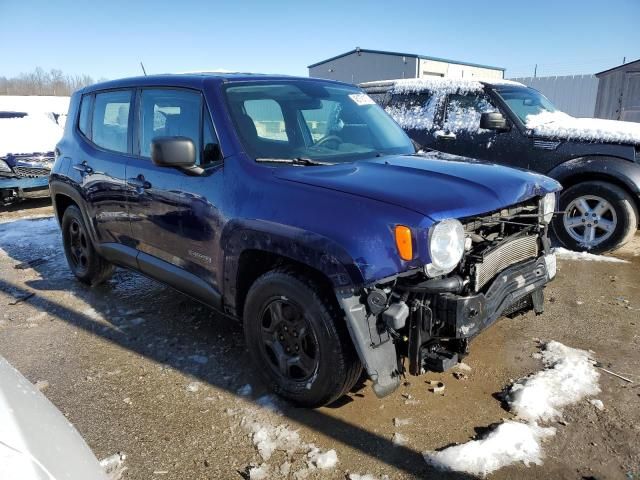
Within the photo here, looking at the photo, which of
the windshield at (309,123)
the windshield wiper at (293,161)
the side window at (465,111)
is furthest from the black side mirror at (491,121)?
the windshield wiper at (293,161)

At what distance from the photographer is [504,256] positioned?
9.00ft

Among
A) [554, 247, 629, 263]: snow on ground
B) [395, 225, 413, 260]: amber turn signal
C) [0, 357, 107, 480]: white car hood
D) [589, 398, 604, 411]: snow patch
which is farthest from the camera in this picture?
[554, 247, 629, 263]: snow on ground

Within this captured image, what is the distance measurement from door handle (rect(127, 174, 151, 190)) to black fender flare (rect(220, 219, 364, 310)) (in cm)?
92

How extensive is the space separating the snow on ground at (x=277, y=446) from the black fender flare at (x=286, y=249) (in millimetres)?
652

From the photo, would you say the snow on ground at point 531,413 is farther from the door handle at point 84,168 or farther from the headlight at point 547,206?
the door handle at point 84,168

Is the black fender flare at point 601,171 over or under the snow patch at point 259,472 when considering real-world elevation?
over

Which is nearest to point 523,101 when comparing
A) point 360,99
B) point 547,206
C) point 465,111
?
point 465,111

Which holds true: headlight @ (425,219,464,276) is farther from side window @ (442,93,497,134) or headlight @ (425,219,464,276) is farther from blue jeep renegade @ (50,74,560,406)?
side window @ (442,93,497,134)

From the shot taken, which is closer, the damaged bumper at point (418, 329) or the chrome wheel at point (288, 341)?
the damaged bumper at point (418, 329)

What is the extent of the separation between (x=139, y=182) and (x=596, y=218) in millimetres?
4825

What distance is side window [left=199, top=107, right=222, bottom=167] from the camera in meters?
3.04

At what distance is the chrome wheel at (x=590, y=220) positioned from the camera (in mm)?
5441

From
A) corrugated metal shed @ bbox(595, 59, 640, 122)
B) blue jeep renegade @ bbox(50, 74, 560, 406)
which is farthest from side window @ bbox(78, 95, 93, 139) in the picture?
corrugated metal shed @ bbox(595, 59, 640, 122)

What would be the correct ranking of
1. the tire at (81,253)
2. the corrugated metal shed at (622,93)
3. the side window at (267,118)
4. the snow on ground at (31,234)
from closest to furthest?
the side window at (267,118) → the tire at (81,253) → the snow on ground at (31,234) → the corrugated metal shed at (622,93)
